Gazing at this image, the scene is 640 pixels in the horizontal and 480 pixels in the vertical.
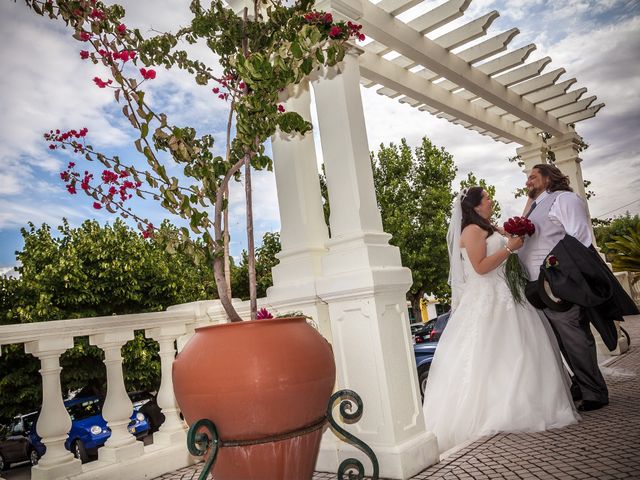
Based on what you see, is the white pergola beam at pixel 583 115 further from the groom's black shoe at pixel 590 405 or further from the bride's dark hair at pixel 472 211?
the groom's black shoe at pixel 590 405

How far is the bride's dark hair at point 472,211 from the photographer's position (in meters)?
4.48

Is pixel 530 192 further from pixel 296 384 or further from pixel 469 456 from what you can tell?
pixel 296 384

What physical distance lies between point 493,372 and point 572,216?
1541 millimetres

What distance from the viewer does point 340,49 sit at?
2.84 meters

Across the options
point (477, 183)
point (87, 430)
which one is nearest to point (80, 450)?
point (87, 430)

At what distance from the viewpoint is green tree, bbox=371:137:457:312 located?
79.7ft

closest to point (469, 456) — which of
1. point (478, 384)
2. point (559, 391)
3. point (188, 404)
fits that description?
point (478, 384)

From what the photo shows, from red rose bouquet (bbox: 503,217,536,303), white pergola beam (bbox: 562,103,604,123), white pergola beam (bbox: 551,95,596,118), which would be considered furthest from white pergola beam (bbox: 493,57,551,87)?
red rose bouquet (bbox: 503,217,536,303)

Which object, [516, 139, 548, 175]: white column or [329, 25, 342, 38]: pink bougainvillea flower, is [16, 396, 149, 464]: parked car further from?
[329, 25, 342, 38]: pink bougainvillea flower

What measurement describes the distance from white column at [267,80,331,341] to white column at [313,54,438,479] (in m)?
0.21

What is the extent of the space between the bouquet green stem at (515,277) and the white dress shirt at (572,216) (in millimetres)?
498

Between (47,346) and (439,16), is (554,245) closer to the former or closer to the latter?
(439,16)

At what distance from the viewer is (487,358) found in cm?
396

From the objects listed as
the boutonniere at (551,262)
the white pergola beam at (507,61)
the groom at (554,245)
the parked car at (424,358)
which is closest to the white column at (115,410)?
the boutonniere at (551,262)
